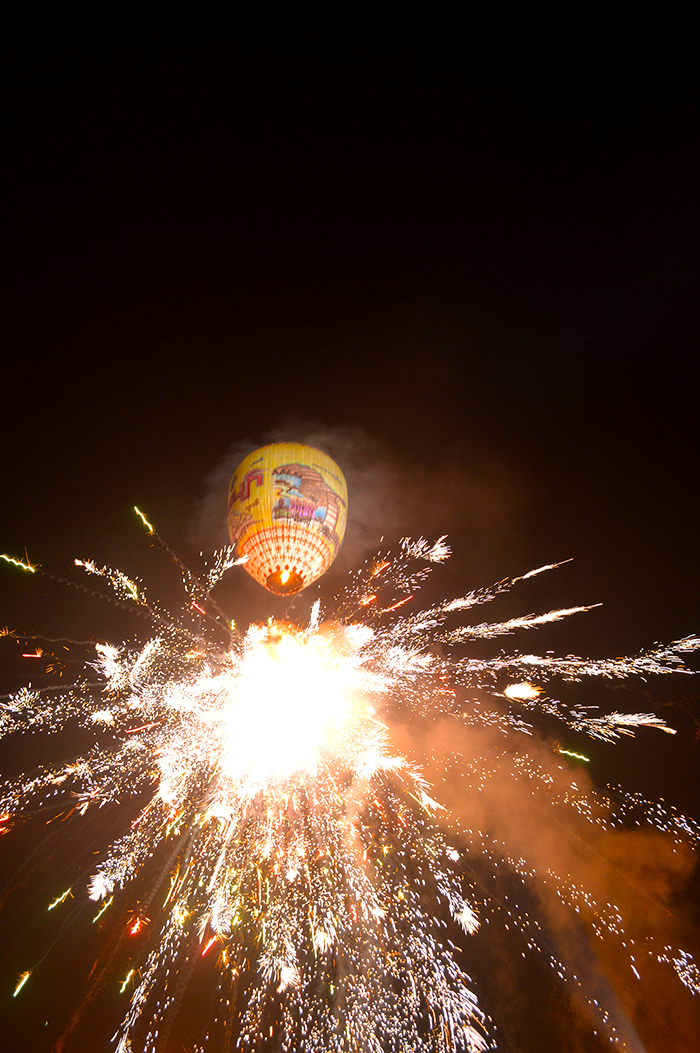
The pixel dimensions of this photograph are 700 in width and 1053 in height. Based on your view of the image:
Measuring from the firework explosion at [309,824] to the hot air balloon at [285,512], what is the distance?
2.77 feet

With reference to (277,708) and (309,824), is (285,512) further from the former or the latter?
(309,824)

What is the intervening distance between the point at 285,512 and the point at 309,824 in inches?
248

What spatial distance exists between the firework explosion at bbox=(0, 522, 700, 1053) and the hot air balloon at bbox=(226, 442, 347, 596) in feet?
2.77

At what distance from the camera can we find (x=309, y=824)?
7387 mm

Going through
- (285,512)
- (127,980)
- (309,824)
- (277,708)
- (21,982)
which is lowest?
(21,982)

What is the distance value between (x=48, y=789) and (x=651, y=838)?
1164 cm

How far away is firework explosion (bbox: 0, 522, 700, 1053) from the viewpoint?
5637 mm

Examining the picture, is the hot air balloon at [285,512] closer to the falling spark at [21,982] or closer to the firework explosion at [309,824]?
the firework explosion at [309,824]

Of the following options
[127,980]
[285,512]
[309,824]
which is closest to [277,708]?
[309,824]

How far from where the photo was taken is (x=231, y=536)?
6289 mm

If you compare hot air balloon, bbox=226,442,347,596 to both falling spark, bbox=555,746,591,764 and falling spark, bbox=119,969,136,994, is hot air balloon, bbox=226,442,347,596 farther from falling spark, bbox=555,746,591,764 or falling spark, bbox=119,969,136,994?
falling spark, bbox=119,969,136,994

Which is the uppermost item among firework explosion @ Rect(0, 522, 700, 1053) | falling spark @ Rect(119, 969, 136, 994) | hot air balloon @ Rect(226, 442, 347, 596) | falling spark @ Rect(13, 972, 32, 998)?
hot air balloon @ Rect(226, 442, 347, 596)

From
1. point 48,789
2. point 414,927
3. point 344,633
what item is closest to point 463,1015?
point 414,927

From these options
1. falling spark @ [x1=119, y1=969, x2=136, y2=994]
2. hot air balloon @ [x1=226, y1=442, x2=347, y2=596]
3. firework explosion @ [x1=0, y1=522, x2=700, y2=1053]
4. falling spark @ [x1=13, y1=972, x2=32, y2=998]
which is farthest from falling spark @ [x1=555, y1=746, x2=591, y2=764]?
falling spark @ [x1=13, y1=972, x2=32, y2=998]
